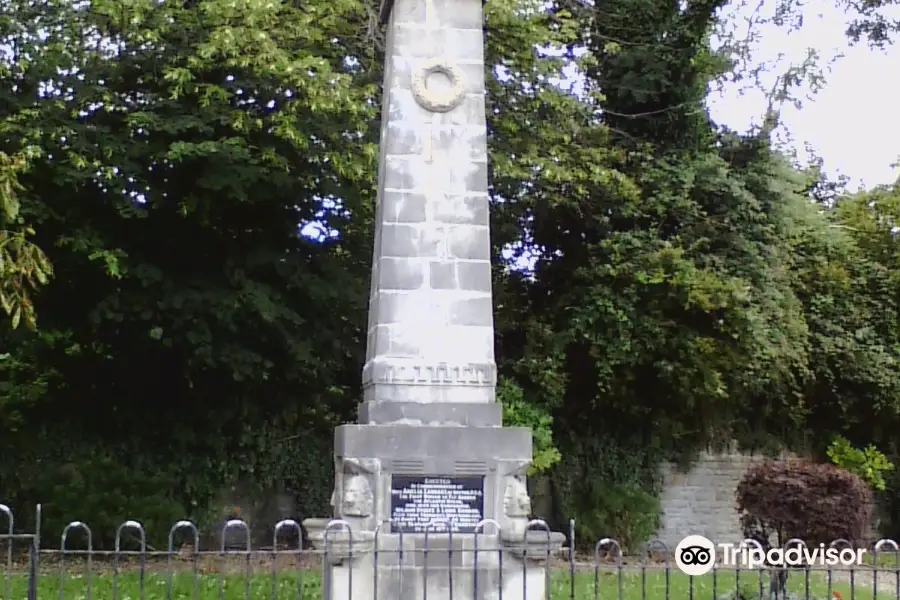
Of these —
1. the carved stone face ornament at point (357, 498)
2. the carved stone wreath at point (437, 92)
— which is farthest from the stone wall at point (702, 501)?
the carved stone wreath at point (437, 92)

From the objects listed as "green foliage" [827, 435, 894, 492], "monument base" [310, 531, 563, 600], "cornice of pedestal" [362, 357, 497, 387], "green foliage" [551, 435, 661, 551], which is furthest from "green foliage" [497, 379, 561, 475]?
"monument base" [310, 531, 563, 600]

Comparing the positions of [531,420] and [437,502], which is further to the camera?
[531,420]

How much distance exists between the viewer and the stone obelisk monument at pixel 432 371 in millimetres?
7250

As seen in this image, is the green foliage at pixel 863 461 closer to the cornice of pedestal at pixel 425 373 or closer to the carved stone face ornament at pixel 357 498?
the cornice of pedestal at pixel 425 373

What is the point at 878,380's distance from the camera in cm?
1603

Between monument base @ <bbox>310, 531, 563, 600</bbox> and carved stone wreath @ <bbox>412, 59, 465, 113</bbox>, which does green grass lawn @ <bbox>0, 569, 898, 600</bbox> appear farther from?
carved stone wreath @ <bbox>412, 59, 465, 113</bbox>

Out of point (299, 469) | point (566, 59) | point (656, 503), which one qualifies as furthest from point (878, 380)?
point (299, 469)

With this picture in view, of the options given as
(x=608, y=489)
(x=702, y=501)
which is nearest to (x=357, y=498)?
(x=608, y=489)

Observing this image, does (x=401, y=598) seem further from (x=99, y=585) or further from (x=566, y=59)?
(x=566, y=59)

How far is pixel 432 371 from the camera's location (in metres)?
7.56

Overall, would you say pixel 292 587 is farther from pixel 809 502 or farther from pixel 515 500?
pixel 809 502

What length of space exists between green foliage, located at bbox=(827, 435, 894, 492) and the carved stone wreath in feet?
36.4

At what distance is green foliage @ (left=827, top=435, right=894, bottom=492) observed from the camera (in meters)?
16.1

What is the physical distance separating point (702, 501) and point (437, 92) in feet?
35.1
